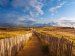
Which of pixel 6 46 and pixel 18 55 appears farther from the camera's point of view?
pixel 18 55

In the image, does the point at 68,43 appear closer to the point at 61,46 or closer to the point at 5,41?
the point at 61,46

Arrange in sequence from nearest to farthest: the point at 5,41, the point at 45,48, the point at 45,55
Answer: the point at 5,41 < the point at 45,55 < the point at 45,48

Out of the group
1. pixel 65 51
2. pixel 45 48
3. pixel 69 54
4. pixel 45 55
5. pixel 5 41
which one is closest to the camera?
pixel 69 54

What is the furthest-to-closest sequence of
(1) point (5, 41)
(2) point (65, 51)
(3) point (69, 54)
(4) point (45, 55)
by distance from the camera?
(4) point (45, 55) → (1) point (5, 41) → (2) point (65, 51) → (3) point (69, 54)

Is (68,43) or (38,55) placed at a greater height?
(68,43)

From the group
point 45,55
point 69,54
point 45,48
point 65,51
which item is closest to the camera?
point 69,54

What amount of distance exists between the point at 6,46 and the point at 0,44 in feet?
4.47

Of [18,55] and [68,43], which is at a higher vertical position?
[68,43]

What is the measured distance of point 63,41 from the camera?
439 inches

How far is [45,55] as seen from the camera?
15.8 meters

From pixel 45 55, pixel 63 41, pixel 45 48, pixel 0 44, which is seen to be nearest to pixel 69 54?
pixel 63 41

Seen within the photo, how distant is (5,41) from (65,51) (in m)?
3.15

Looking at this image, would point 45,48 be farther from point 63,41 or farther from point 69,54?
point 69,54

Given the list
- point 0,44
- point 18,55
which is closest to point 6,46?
point 0,44
